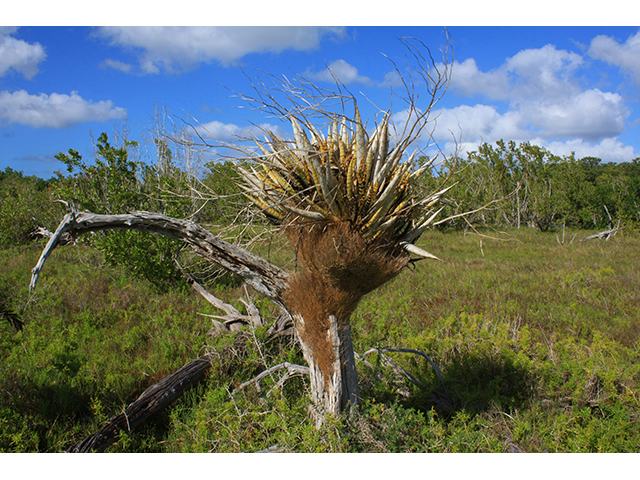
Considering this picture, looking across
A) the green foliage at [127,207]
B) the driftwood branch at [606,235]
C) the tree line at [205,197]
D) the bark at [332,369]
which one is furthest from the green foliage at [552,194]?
the bark at [332,369]

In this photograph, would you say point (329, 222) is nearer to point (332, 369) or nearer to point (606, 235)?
point (332, 369)

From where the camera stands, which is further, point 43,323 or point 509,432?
point 43,323

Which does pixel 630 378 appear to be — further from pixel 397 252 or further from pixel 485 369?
pixel 397 252

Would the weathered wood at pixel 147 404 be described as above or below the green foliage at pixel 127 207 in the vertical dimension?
below

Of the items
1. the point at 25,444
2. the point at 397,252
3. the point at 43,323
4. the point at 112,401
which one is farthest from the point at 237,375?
the point at 43,323

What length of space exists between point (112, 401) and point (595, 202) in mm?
25721

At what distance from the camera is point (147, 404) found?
165 inches

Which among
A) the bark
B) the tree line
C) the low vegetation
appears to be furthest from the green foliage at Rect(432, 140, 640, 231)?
the bark

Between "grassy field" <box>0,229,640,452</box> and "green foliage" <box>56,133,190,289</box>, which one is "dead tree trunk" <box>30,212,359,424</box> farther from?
"green foliage" <box>56,133,190,289</box>

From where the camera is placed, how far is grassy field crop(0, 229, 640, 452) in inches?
145

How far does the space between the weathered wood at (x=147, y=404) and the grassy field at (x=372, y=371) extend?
15 centimetres

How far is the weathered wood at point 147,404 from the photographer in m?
3.61

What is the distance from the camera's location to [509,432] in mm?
3871

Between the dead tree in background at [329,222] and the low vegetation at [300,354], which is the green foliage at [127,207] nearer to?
the low vegetation at [300,354]
